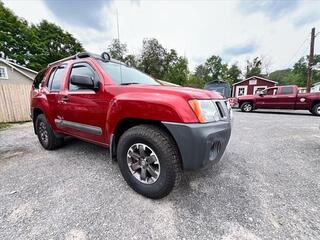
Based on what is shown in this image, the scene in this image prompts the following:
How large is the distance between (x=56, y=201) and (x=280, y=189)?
289 cm

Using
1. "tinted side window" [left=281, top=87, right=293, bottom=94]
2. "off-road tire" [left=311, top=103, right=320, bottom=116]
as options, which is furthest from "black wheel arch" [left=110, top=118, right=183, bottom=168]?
"off-road tire" [left=311, top=103, right=320, bottom=116]

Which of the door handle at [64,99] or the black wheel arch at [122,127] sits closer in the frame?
the black wheel arch at [122,127]

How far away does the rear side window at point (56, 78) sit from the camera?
3.14 m

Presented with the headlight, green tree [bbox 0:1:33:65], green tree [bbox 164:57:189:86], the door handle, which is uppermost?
green tree [bbox 0:1:33:65]

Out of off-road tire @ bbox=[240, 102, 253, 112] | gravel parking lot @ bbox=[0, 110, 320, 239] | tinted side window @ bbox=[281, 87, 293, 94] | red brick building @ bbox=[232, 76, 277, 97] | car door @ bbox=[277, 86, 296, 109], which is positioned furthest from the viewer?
red brick building @ bbox=[232, 76, 277, 97]

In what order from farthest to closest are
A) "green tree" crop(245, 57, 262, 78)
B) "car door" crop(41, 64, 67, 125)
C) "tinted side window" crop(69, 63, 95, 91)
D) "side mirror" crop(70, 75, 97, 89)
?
1. "green tree" crop(245, 57, 262, 78)
2. "car door" crop(41, 64, 67, 125)
3. "tinted side window" crop(69, 63, 95, 91)
4. "side mirror" crop(70, 75, 97, 89)

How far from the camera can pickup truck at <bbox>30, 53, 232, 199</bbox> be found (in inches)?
67.2

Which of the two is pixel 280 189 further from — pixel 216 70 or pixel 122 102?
pixel 216 70

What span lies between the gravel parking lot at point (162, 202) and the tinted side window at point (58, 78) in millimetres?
1422

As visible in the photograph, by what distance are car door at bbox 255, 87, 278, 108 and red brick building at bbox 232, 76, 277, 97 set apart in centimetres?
1390

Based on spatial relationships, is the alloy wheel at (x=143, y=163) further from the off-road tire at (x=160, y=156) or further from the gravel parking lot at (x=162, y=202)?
the gravel parking lot at (x=162, y=202)

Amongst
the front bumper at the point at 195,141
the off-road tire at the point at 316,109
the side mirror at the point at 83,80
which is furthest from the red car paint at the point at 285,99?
the side mirror at the point at 83,80

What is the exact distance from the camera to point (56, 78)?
3303 millimetres

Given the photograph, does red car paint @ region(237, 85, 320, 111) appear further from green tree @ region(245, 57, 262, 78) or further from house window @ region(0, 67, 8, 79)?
green tree @ region(245, 57, 262, 78)
